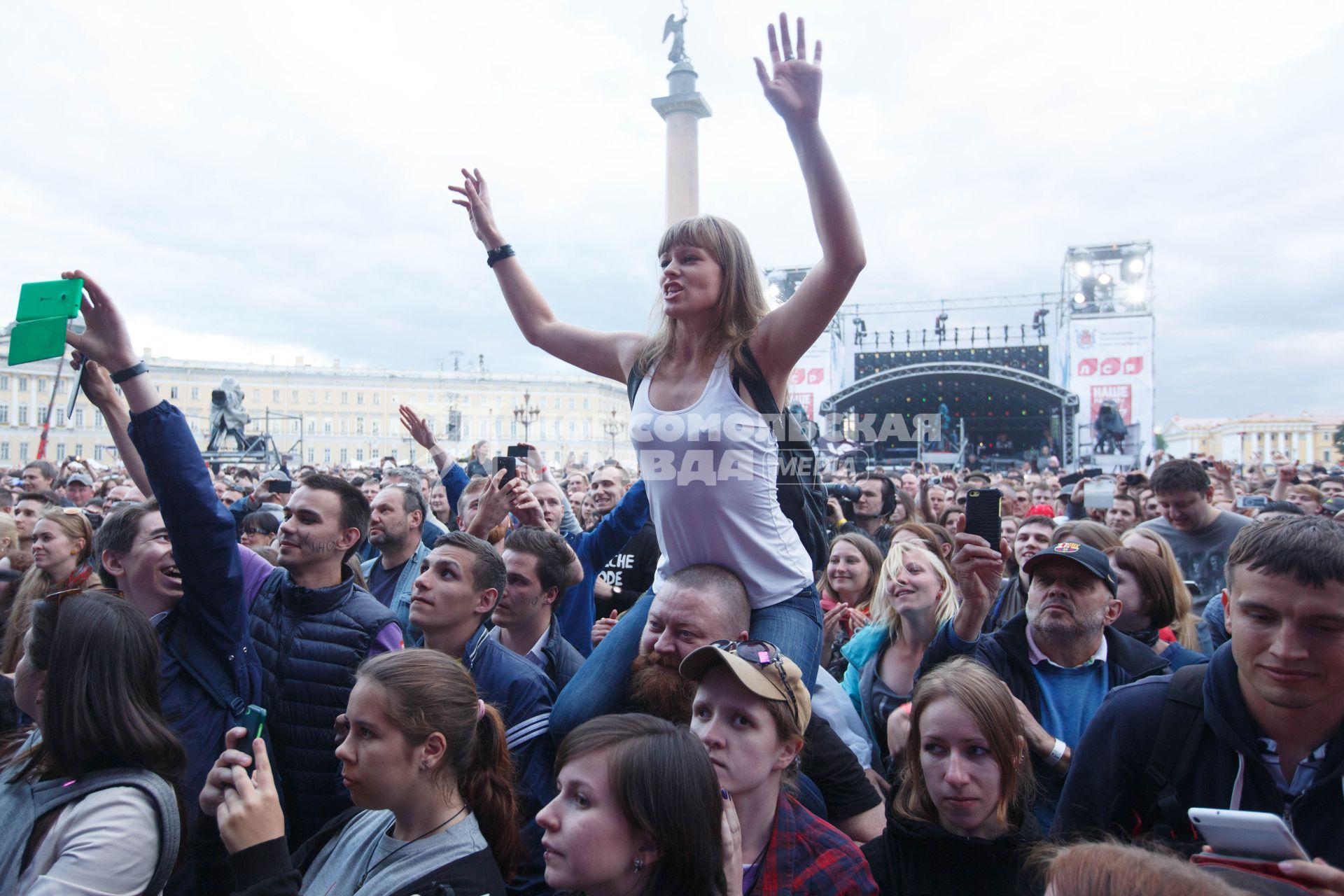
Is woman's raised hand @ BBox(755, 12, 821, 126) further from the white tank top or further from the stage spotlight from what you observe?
the stage spotlight

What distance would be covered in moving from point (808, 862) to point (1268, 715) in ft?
3.57

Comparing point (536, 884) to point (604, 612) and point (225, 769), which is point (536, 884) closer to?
point (225, 769)

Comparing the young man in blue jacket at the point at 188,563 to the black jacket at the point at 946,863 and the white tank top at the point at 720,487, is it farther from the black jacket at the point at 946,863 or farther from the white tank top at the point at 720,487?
the black jacket at the point at 946,863

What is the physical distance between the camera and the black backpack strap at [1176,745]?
72.4 inches

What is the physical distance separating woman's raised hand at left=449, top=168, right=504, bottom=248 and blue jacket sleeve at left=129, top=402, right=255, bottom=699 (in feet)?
3.98

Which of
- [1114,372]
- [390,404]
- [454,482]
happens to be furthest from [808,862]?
[390,404]

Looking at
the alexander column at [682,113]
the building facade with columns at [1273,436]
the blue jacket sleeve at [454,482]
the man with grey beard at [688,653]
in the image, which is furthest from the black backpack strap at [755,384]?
the building facade with columns at [1273,436]

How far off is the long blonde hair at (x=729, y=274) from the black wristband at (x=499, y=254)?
0.85 meters

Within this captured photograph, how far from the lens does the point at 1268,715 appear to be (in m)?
1.81

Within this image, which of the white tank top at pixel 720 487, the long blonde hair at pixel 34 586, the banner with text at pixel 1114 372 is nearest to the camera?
the white tank top at pixel 720 487

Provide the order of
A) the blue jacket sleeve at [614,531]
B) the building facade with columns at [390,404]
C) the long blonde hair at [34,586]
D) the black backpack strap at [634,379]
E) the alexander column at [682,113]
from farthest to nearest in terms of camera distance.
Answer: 1. the building facade with columns at [390,404]
2. the alexander column at [682,113]
3. the blue jacket sleeve at [614,531]
4. the long blonde hair at [34,586]
5. the black backpack strap at [634,379]

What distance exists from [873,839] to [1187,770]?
37.2 inches

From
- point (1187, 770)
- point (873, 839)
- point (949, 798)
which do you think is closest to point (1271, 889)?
point (1187, 770)

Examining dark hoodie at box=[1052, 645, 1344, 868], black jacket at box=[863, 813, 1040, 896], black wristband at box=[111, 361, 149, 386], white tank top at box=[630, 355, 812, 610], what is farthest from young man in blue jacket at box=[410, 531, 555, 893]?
dark hoodie at box=[1052, 645, 1344, 868]
